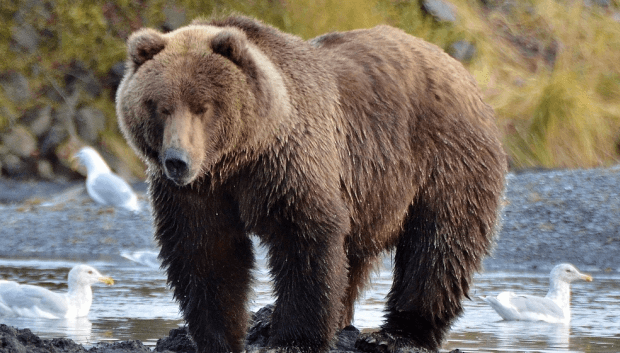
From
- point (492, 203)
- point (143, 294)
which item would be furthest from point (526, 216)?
point (492, 203)

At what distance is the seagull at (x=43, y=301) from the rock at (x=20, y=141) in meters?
9.35

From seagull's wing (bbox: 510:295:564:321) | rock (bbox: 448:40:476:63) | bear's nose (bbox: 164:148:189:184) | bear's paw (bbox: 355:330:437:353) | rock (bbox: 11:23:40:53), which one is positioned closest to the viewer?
bear's nose (bbox: 164:148:189:184)

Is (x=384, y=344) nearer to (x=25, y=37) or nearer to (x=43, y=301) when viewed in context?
(x=43, y=301)

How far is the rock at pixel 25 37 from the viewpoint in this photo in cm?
1798

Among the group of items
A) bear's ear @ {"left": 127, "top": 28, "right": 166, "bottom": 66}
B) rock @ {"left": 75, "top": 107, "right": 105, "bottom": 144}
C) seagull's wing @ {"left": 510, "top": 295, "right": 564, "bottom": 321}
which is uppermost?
bear's ear @ {"left": 127, "top": 28, "right": 166, "bottom": 66}

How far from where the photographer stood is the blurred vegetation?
1714 centimetres

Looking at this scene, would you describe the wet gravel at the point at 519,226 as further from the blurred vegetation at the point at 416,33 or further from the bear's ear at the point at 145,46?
the bear's ear at the point at 145,46

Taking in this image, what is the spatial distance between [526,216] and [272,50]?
28.4 ft

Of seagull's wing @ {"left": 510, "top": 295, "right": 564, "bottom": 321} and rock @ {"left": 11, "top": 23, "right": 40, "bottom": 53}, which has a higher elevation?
rock @ {"left": 11, "top": 23, "right": 40, "bottom": 53}

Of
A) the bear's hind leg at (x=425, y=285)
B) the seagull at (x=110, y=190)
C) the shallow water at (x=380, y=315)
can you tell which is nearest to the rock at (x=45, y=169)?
the seagull at (x=110, y=190)

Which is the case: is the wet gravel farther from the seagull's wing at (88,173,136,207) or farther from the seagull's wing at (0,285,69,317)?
the seagull's wing at (0,285,69,317)

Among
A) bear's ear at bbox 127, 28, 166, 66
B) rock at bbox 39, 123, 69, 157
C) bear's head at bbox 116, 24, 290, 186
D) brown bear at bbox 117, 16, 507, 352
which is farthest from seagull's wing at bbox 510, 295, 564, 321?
rock at bbox 39, 123, 69, 157

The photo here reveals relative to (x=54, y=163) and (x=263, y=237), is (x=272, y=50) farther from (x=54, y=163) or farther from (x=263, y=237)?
(x=54, y=163)

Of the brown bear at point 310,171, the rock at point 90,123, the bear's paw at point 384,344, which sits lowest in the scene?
the rock at point 90,123
